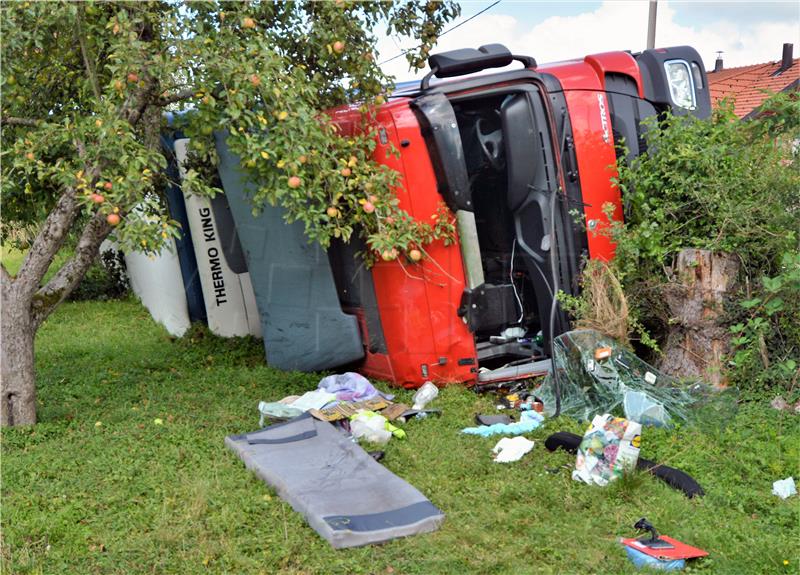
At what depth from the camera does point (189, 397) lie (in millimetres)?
6438

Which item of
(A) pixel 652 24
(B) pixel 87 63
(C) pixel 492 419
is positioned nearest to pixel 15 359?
(B) pixel 87 63

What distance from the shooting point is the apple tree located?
504 centimetres

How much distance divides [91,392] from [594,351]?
386 centimetres

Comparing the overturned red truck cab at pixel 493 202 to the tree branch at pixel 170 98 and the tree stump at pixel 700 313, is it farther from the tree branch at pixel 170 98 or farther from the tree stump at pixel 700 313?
the tree branch at pixel 170 98

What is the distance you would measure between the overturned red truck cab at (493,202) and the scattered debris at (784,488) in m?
2.25

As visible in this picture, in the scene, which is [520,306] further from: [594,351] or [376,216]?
[376,216]

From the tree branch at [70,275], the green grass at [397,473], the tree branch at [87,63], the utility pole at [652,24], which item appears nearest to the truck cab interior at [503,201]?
the green grass at [397,473]

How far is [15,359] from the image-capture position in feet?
18.1

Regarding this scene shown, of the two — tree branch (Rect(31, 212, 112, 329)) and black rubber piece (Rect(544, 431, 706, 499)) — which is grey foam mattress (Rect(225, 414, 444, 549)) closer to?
black rubber piece (Rect(544, 431, 706, 499))

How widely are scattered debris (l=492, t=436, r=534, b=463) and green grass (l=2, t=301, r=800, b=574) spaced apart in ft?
0.18

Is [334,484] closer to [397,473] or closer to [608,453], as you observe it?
[397,473]

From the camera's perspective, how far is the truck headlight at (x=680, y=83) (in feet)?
23.0

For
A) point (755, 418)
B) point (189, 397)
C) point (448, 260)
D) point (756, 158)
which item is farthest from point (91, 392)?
point (756, 158)

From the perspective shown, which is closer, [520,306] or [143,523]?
[143,523]
